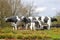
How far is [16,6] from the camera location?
40594mm

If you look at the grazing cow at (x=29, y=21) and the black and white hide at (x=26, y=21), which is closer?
the grazing cow at (x=29, y=21)

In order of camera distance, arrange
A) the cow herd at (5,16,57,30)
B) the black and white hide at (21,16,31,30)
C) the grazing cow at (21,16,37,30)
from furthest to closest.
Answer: the black and white hide at (21,16,31,30) → the grazing cow at (21,16,37,30) → the cow herd at (5,16,57,30)

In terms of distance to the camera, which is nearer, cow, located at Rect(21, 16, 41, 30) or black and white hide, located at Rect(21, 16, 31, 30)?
cow, located at Rect(21, 16, 41, 30)

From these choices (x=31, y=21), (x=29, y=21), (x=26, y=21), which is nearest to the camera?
(x=29, y=21)

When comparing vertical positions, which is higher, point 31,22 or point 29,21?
point 29,21

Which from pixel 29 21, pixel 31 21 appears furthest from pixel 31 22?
pixel 29 21

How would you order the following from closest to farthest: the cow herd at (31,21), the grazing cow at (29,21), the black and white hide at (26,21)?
the cow herd at (31,21) → the grazing cow at (29,21) → the black and white hide at (26,21)

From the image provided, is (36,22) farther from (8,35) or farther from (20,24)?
(8,35)

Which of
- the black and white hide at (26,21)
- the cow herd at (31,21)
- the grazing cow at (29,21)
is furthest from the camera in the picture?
the black and white hide at (26,21)

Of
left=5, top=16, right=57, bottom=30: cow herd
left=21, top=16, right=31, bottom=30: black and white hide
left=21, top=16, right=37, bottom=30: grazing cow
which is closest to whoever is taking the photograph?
left=5, top=16, right=57, bottom=30: cow herd

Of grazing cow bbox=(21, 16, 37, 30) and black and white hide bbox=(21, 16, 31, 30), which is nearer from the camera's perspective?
grazing cow bbox=(21, 16, 37, 30)

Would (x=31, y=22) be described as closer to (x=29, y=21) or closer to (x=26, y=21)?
(x=29, y=21)

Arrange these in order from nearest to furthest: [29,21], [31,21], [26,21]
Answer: [29,21] < [31,21] < [26,21]

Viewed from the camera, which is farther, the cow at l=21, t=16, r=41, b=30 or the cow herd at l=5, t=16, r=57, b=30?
the cow at l=21, t=16, r=41, b=30
